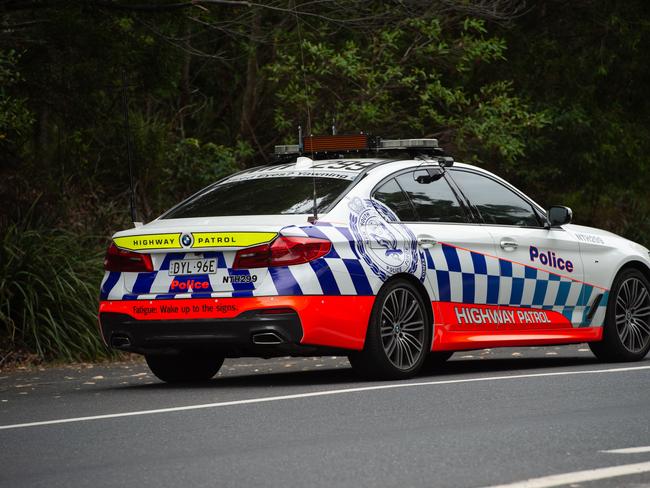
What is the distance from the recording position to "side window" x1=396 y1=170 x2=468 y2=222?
32.2 feet

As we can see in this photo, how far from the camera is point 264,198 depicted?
9438 mm

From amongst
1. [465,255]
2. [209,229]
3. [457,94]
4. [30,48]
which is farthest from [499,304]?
[457,94]

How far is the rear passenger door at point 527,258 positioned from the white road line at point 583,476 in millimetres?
4332

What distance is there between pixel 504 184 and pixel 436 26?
25.1 ft

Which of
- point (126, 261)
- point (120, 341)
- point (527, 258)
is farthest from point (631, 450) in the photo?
point (527, 258)

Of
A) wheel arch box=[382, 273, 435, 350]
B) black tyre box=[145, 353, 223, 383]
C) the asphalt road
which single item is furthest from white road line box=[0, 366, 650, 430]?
black tyre box=[145, 353, 223, 383]

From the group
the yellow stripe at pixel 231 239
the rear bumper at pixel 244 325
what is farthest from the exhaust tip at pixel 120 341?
the yellow stripe at pixel 231 239

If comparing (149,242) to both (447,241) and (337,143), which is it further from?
(447,241)

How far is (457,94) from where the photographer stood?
59.8 ft

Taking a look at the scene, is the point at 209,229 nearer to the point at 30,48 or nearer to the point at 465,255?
the point at 465,255

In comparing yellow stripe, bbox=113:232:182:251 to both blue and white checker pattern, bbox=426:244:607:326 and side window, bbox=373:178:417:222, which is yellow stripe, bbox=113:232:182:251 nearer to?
side window, bbox=373:178:417:222

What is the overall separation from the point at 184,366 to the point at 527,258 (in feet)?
8.67

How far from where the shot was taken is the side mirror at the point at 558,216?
10711 mm

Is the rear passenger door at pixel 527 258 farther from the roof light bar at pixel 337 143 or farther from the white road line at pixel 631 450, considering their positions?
the white road line at pixel 631 450
